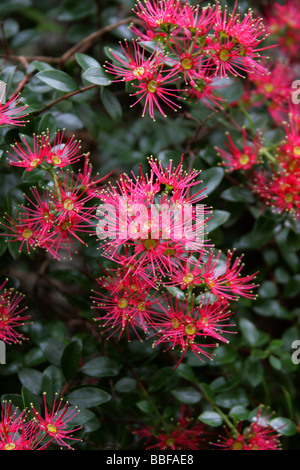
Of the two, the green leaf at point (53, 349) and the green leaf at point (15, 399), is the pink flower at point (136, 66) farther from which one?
the green leaf at point (15, 399)

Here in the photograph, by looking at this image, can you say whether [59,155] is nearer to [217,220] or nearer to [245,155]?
[217,220]

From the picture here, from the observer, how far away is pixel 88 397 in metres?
1.19

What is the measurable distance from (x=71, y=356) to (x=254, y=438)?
0.52 metres

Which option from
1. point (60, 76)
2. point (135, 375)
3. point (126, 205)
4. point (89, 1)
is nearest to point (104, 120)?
point (89, 1)

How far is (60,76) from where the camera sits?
50.5 inches

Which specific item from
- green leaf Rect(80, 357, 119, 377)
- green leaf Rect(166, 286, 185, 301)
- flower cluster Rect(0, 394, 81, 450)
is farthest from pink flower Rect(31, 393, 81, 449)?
green leaf Rect(166, 286, 185, 301)

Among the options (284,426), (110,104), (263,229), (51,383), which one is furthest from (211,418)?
(110,104)

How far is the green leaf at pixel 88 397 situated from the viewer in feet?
3.84

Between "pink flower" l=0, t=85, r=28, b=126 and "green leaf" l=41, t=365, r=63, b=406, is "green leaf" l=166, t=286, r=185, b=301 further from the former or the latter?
"pink flower" l=0, t=85, r=28, b=126

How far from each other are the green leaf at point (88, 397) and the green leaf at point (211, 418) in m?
0.26

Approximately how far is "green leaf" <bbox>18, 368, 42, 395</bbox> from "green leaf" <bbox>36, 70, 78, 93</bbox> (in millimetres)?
769

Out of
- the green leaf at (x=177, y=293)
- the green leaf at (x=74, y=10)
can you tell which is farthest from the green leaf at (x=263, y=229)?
the green leaf at (x=74, y=10)

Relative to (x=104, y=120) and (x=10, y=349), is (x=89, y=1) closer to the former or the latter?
(x=104, y=120)

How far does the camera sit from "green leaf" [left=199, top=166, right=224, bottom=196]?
4.25ft
